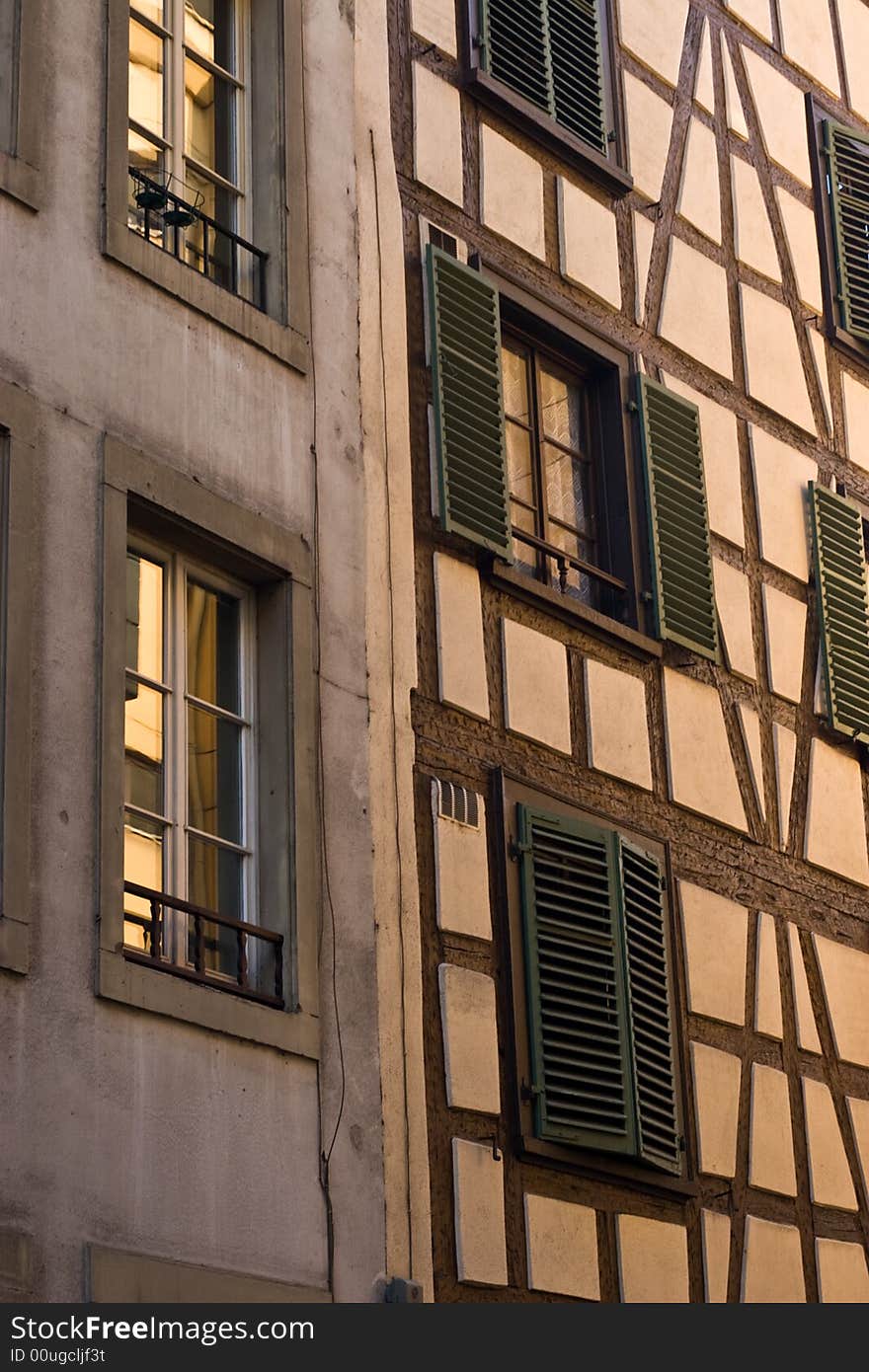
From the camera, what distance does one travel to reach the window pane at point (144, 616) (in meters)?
8.90

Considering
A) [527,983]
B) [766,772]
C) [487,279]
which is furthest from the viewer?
[766,772]

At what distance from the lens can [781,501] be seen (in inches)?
494

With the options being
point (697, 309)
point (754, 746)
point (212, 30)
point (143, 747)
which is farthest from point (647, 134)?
point (143, 747)

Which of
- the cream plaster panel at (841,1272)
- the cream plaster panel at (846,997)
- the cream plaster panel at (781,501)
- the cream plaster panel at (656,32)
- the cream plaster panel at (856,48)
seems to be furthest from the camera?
the cream plaster panel at (856,48)

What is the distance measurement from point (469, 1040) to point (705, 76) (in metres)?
5.81

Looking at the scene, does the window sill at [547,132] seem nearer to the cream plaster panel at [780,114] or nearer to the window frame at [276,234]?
the window frame at [276,234]

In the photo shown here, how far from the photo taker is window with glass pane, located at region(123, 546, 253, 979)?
8.69 metres

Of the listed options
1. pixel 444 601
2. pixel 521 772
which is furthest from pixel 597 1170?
pixel 444 601

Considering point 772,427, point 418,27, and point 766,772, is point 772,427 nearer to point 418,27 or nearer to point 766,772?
point 766,772

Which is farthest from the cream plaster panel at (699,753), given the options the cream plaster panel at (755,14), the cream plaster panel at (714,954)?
the cream plaster panel at (755,14)

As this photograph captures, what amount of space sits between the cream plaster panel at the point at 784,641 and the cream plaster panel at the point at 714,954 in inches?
51.4

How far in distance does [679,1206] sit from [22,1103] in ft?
11.9

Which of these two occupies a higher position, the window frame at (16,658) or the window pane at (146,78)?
the window pane at (146,78)

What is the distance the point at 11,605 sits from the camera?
8078 millimetres
